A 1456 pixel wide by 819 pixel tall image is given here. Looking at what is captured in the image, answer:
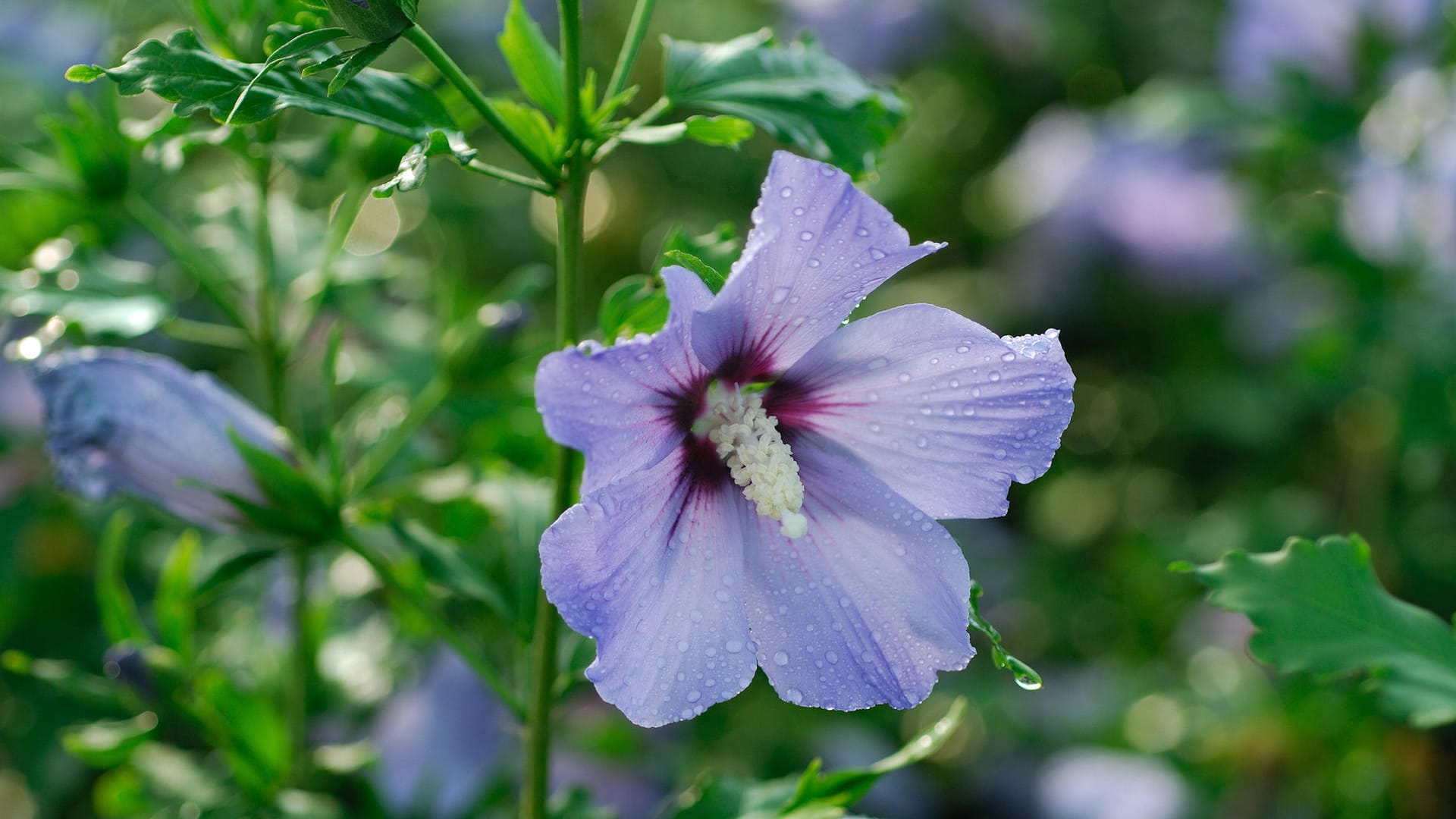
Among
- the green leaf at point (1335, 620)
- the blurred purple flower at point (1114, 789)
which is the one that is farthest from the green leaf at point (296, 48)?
the blurred purple flower at point (1114, 789)

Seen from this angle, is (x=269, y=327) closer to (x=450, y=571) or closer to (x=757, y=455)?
(x=450, y=571)

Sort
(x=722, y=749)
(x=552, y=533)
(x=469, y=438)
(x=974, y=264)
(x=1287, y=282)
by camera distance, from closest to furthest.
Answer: (x=552, y=533), (x=469, y=438), (x=722, y=749), (x=1287, y=282), (x=974, y=264)

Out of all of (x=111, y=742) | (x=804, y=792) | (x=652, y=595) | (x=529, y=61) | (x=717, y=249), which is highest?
(x=529, y=61)

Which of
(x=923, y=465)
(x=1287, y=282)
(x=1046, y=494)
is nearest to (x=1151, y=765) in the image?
(x=1046, y=494)

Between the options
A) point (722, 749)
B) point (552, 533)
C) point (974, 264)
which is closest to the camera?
point (552, 533)

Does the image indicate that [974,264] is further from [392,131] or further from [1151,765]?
[392,131]

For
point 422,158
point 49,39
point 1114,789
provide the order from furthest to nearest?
point 49,39 < point 1114,789 < point 422,158

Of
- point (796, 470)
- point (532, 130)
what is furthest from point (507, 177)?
point (796, 470)
